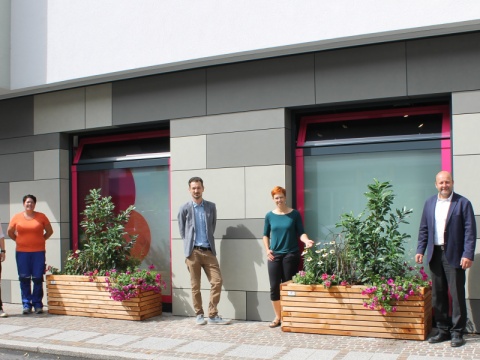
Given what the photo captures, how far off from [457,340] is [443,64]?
3.30 metres

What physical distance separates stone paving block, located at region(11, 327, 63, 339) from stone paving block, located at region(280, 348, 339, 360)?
3.28 meters

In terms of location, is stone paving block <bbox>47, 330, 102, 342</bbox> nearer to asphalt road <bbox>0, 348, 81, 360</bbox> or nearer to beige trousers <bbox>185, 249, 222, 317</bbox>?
asphalt road <bbox>0, 348, 81, 360</bbox>

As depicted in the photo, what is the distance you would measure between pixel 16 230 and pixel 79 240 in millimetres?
1265

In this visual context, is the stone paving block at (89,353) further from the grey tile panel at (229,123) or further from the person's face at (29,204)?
the grey tile panel at (229,123)

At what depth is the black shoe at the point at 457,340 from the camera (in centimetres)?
630

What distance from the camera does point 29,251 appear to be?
9.09 metres

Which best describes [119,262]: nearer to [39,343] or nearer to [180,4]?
[39,343]

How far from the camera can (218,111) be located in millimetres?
8547

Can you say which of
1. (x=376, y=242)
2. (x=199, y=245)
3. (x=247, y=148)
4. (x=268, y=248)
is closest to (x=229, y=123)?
(x=247, y=148)

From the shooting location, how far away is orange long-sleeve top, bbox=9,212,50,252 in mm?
9086

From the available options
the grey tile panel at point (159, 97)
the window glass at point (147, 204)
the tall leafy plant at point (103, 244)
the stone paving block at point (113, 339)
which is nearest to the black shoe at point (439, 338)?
the stone paving block at point (113, 339)

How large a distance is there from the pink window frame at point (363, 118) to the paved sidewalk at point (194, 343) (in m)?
2.01

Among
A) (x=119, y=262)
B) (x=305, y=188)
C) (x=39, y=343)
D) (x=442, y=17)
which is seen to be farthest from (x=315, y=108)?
(x=39, y=343)

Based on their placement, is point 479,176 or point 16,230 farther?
point 16,230
